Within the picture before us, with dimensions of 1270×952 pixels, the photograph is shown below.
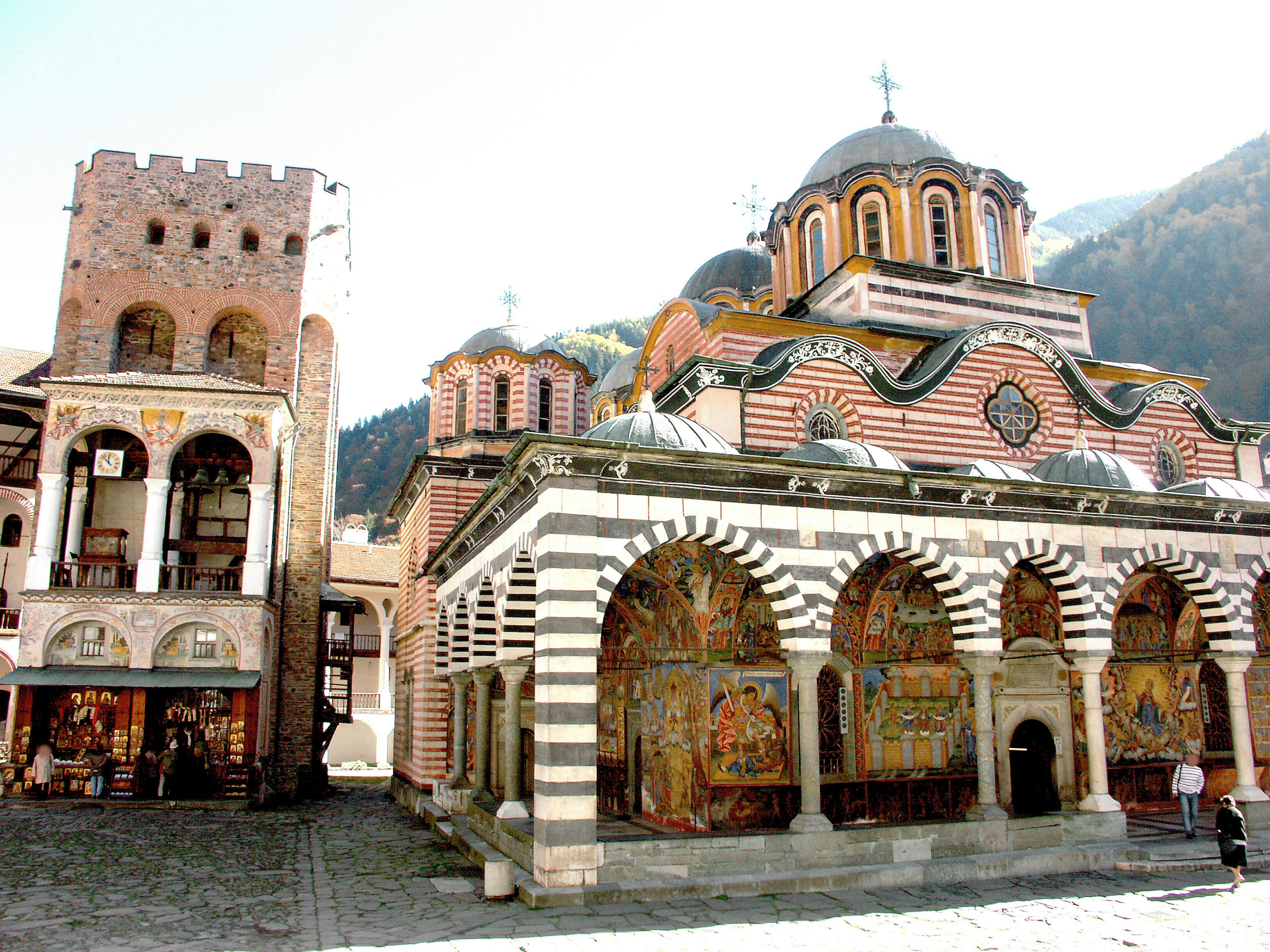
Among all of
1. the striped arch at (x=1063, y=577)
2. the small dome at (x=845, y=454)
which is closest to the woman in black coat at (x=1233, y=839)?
the striped arch at (x=1063, y=577)

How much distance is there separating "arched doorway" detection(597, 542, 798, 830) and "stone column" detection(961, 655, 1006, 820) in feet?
7.44

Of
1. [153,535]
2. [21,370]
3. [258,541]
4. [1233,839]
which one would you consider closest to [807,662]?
[1233,839]

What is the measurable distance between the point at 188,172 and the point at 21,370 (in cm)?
654

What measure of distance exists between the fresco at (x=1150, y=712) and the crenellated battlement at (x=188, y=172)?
1991 cm

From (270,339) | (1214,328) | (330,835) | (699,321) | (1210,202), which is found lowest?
(330,835)

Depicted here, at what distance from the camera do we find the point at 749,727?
11.8 metres

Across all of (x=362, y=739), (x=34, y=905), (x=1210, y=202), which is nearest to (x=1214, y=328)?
(x=1210, y=202)

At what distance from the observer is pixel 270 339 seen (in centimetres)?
2175

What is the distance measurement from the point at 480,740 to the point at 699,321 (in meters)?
8.05

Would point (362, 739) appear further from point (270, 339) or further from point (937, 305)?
point (937, 305)

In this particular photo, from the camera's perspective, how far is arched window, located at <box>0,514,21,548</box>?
23.9m

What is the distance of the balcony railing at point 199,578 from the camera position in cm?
1853

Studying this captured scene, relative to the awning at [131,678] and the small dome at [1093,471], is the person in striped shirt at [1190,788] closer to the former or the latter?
the small dome at [1093,471]

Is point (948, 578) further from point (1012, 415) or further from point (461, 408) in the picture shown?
point (461, 408)
